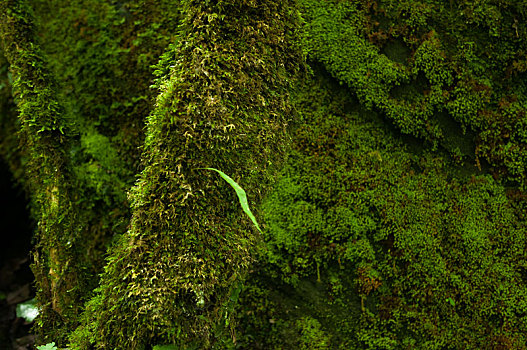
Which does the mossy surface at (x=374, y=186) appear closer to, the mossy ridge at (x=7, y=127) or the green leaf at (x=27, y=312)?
the green leaf at (x=27, y=312)

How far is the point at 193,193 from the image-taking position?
5.73 feet

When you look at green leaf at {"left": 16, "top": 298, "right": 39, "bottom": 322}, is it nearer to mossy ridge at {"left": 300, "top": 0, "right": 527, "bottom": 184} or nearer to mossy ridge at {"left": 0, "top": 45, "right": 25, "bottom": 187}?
mossy ridge at {"left": 0, "top": 45, "right": 25, "bottom": 187}

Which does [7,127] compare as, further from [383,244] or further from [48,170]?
[383,244]

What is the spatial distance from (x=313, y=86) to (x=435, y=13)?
3.37 ft

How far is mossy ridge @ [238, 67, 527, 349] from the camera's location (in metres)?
2.76

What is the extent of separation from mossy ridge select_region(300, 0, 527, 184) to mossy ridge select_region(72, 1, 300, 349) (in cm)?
122

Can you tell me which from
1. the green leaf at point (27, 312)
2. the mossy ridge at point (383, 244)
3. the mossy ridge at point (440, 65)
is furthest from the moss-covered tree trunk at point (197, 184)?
the green leaf at point (27, 312)

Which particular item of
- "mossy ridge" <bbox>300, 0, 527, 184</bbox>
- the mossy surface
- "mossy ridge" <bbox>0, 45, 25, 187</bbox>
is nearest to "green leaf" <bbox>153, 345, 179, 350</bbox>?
the mossy surface

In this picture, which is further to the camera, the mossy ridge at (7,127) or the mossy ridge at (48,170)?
the mossy ridge at (7,127)

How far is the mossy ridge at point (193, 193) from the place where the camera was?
5.62ft

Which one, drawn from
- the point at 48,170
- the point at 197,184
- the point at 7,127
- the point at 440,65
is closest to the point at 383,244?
the point at 440,65

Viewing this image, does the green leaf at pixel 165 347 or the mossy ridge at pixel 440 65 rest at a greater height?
the mossy ridge at pixel 440 65

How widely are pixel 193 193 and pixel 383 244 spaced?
1690 millimetres

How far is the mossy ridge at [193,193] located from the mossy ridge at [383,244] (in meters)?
1.13
